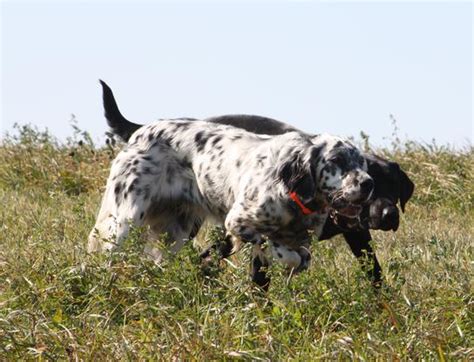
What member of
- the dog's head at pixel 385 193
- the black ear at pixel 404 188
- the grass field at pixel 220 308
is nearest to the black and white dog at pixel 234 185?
the grass field at pixel 220 308

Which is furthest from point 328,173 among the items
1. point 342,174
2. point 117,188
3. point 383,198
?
point 117,188

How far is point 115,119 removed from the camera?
8445 mm

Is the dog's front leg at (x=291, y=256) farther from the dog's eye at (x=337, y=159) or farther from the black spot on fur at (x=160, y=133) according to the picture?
the black spot on fur at (x=160, y=133)

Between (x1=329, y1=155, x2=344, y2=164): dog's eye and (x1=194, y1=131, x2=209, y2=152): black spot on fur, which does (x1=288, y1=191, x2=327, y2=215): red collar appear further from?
(x1=194, y1=131, x2=209, y2=152): black spot on fur

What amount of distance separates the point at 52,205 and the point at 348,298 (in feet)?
17.4

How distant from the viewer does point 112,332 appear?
5.55 m

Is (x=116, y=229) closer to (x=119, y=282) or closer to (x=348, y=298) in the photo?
(x=119, y=282)

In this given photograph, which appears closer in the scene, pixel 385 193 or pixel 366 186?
pixel 366 186

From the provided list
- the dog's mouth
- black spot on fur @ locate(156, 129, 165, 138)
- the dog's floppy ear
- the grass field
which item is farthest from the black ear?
black spot on fur @ locate(156, 129, 165, 138)

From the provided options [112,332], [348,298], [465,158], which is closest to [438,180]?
[465,158]

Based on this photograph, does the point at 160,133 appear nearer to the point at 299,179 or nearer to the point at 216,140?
the point at 216,140

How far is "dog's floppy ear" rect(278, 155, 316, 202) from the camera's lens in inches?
270

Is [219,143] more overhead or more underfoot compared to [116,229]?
more overhead

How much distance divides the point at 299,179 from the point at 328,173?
172mm
